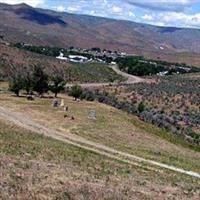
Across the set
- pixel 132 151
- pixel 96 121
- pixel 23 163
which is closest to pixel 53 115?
pixel 96 121

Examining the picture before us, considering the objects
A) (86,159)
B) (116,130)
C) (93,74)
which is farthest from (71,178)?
(93,74)

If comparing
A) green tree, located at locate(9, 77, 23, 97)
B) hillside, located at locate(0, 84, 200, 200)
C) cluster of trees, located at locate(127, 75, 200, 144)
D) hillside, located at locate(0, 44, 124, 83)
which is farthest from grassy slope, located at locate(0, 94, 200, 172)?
hillside, located at locate(0, 44, 124, 83)

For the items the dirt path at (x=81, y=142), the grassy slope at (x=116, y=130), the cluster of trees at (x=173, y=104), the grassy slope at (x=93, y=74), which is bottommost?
the grassy slope at (x=93, y=74)

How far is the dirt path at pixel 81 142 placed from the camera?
36281 millimetres

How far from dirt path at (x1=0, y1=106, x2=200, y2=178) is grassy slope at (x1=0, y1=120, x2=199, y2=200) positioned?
3620mm

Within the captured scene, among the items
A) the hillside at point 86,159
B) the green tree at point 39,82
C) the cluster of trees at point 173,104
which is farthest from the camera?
the cluster of trees at point 173,104

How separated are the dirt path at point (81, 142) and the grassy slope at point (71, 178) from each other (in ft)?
11.9

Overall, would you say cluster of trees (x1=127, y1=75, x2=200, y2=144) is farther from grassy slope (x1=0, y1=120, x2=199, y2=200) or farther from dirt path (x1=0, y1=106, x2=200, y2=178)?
grassy slope (x1=0, y1=120, x2=199, y2=200)

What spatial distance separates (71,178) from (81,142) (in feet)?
69.3

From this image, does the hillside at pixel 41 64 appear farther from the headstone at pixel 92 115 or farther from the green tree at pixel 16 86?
the headstone at pixel 92 115

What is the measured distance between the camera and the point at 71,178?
22922 mm

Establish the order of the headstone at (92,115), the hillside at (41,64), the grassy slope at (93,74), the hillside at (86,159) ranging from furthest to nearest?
the grassy slope at (93,74) → the hillside at (41,64) → the headstone at (92,115) → the hillside at (86,159)

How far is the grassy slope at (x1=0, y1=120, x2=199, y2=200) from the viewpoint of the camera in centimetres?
1955

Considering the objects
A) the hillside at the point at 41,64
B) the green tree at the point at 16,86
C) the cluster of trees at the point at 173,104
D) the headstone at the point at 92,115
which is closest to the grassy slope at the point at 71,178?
the headstone at the point at 92,115
